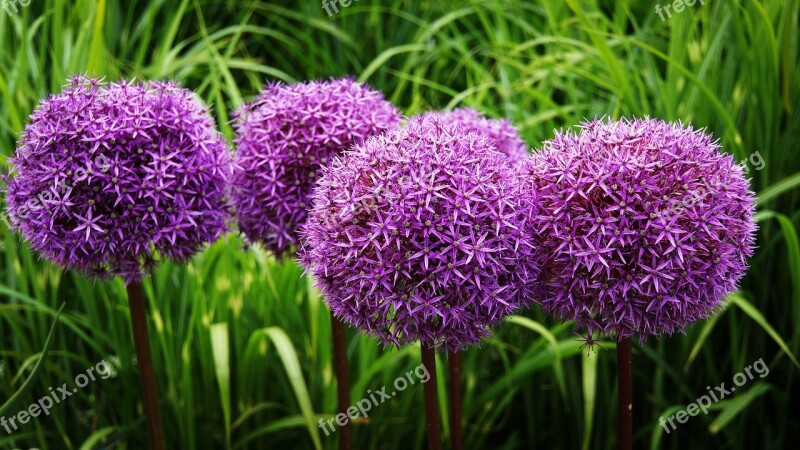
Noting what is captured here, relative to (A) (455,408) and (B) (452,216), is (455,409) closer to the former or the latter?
(A) (455,408)

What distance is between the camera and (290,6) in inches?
227

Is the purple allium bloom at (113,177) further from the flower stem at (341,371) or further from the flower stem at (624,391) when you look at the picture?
the flower stem at (624,391)

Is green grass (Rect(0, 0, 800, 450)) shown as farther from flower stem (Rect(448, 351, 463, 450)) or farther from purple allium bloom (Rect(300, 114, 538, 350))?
purple allium bloom (Rect(300, 114, 538, 350))

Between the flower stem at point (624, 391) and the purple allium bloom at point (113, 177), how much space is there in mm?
1196

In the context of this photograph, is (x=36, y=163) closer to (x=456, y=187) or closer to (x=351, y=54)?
(x=456, y=187)

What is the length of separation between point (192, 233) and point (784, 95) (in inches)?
103

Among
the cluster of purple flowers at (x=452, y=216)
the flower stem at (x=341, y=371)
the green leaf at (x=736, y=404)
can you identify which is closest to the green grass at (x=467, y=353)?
the green leaf at (x=736, y=404)

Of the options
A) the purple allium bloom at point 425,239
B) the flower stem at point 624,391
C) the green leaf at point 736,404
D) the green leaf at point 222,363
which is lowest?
the flower stem at point 624,391

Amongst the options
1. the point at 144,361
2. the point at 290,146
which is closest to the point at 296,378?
the point at 144,361

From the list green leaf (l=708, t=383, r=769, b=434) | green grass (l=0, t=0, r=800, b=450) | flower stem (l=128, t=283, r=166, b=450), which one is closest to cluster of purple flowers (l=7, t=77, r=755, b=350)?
flower stem (l=128, t=283, r=166, b=450)

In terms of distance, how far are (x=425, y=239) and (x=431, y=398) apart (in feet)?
1.47

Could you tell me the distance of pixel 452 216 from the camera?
2010 millimetres

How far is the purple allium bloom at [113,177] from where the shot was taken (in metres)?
2.33

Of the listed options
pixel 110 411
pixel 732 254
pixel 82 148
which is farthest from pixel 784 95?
pixel 110 411
